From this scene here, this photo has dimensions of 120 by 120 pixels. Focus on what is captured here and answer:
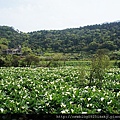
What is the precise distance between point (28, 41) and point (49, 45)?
12.9 m

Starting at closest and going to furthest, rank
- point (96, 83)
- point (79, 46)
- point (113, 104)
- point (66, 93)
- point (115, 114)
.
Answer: point (115, 114)
point (113, 104)
point (66, 93)
point (96, 83)
point (79, 46)

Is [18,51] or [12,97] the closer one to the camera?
[12,97]

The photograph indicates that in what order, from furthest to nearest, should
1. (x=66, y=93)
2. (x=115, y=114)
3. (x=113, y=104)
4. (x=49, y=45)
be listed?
(x=49, y=45) < (x=66, y=93) < (x=113, y=104) < (x=115, y=114)

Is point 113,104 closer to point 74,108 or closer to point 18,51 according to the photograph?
point 74,108

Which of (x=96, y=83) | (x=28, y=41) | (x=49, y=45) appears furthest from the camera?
(x=28, y=41)

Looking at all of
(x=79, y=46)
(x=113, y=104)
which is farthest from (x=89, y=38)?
(x=113, y=104)

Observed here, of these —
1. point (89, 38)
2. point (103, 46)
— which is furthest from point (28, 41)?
point (103, 46)

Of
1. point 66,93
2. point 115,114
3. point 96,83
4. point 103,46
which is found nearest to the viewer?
point 115,114

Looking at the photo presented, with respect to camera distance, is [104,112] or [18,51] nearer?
[104,112]

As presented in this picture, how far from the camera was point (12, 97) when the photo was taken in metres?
8.60

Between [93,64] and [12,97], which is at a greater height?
[93,64]

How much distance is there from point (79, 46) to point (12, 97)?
63189 millimetres

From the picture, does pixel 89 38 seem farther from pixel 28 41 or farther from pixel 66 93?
pixel 66 93

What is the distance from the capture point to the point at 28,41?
87750 mm
